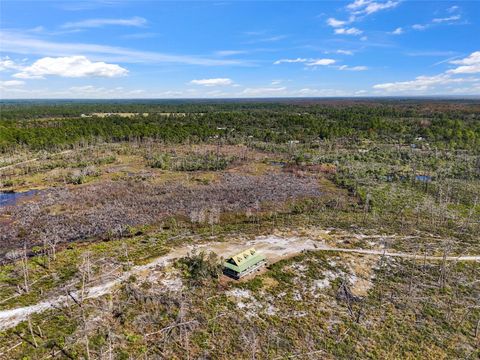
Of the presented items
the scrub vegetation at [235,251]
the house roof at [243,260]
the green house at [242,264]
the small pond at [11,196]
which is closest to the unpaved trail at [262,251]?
the scrub vegetation at [235,251]

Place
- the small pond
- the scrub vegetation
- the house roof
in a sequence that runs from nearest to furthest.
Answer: the scrub vegetation → the house roof → the small pond

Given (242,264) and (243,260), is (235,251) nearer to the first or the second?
(243,260)

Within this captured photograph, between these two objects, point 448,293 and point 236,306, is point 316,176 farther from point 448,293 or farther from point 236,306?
point 236,306

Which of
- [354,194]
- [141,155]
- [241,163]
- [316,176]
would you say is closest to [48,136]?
[141,155]

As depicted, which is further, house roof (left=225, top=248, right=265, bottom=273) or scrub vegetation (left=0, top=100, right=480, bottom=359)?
house roof (left=225, top=248, right=265, bottom=273)

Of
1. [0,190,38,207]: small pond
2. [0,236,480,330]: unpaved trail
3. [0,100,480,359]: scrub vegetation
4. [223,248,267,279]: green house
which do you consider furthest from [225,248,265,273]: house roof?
[0,190,38,207]: small pond

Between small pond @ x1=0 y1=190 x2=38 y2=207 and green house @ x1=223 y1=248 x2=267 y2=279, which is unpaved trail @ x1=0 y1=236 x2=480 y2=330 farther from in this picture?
small pond @ x1=0 y1=190 x2=38 y2=207

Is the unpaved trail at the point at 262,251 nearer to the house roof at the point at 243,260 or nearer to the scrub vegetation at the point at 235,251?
the scrub vegetation at the point at 235,251
